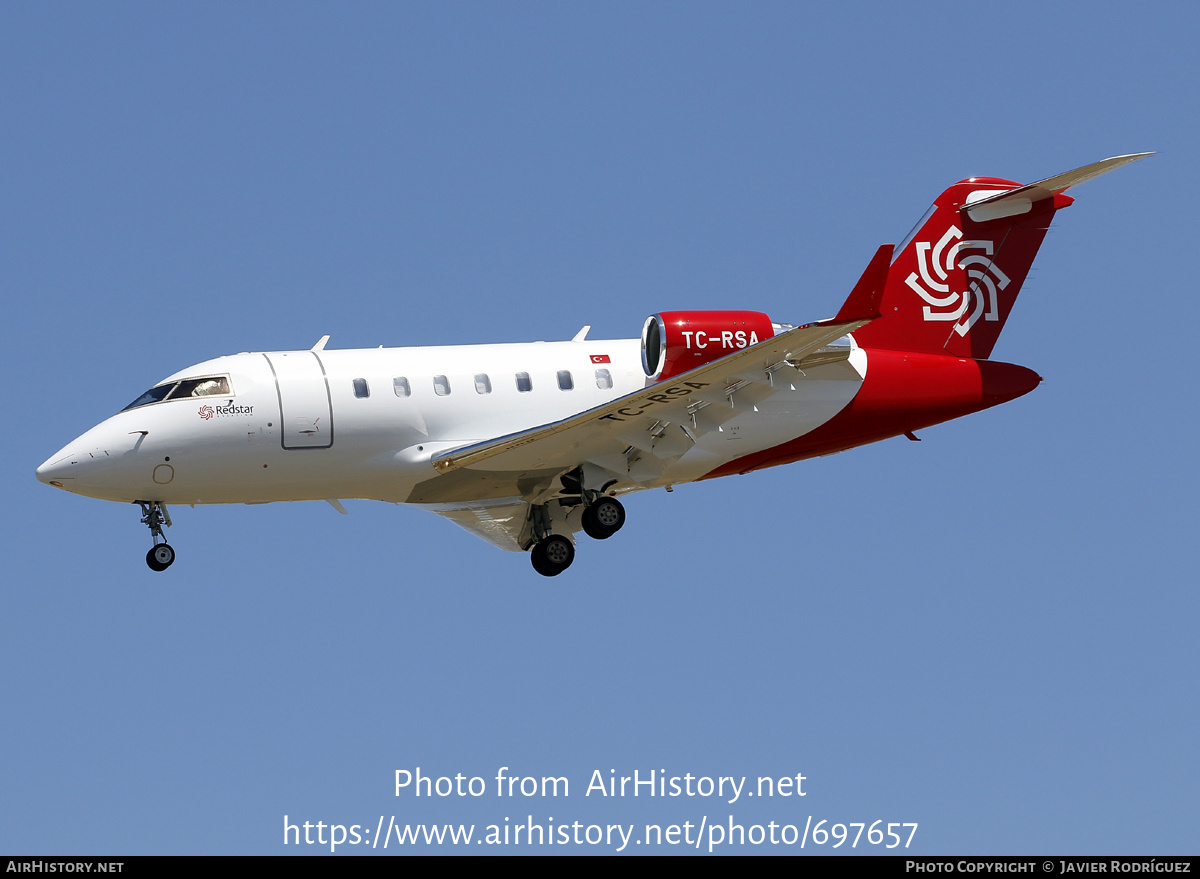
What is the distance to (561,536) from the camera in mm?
28562

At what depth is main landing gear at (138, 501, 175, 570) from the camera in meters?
26.3

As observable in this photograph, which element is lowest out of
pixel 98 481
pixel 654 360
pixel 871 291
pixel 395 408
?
pixel 98 481

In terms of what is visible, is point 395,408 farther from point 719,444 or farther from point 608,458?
point 719,444

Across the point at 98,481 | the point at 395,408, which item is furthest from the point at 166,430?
the point at 395,408

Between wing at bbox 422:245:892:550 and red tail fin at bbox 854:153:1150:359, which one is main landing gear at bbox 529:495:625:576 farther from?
red tail fin at bbox 854:153:1150:359

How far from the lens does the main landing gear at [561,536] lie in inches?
1072

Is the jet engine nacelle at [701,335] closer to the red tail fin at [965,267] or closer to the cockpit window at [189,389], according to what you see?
the red tail fin at [965,267]

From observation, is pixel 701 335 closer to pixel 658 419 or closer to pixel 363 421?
pixel 658 419

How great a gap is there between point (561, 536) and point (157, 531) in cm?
633

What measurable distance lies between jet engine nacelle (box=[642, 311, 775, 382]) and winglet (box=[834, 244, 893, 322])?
3.14 meters

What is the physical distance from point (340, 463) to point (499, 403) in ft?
8.65

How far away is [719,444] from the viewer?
2789 centimetres

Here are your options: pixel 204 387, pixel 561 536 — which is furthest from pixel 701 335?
pixel 204 387

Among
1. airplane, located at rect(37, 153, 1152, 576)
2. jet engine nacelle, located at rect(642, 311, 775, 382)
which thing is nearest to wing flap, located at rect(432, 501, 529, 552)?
airplane, located at rect(37, 153, 1152, 576)
